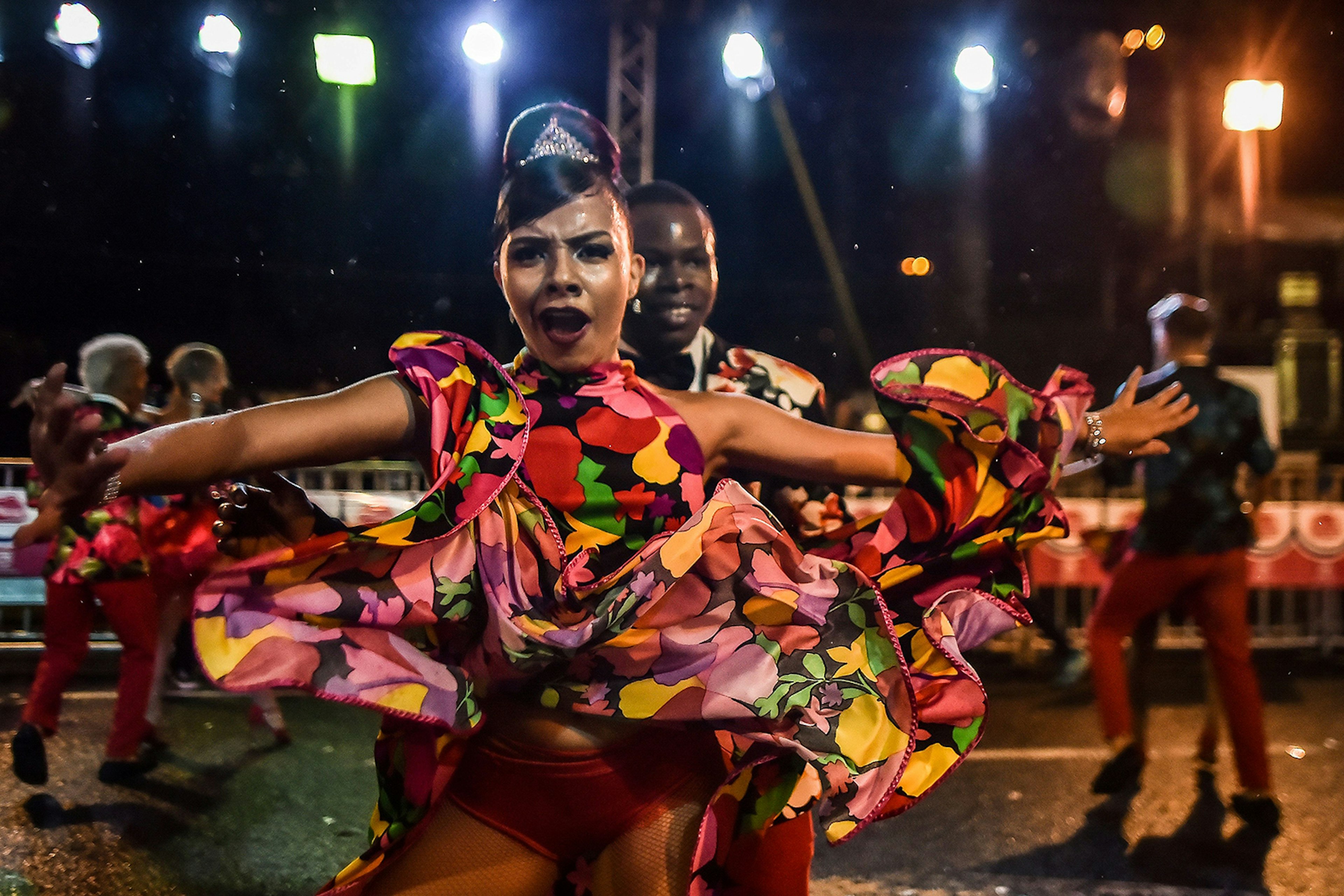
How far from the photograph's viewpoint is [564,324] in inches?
71.1

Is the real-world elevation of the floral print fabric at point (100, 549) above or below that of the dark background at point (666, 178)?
below

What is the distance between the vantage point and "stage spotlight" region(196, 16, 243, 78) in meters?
7.94

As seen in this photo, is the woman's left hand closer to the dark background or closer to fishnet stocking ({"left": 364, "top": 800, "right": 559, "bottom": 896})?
fishnet stocking ({"left": 364, "top": 800, "right": 559, "bottom": 896})

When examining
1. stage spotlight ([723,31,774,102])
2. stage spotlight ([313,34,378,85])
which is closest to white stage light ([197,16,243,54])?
stage spotlight ([313,34,378,85])

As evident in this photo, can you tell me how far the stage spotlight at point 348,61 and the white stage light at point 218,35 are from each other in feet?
2.37

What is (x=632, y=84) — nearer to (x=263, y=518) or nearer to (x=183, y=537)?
(x=183, y=537)

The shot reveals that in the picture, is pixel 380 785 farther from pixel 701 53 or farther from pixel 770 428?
pixel 701 53

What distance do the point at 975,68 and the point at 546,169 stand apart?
24.4 ft

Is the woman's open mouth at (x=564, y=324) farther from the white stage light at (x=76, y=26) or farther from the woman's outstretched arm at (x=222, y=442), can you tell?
the white stage light at (x=76, y=26)

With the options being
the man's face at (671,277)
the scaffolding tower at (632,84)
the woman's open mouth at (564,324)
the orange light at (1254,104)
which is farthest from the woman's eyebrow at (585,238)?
the orange light at (1254,104)

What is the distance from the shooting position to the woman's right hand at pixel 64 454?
4.53ft

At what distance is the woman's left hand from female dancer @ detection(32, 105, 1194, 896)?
1.92 ft

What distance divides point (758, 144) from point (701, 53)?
19.6 feet

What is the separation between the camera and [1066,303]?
17.9 m
